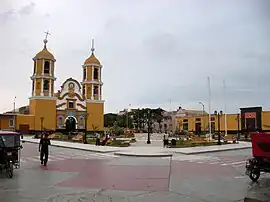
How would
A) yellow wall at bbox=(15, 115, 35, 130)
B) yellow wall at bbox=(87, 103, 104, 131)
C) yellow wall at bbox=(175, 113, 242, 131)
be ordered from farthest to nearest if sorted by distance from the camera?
yellow wall at bbox=(175, 113, 242, 131), yellow wall at bbox=(87, 103, 104, 131), yellow wall at bbox=(15, 115, 35, 130)

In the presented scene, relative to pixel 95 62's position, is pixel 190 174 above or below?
below

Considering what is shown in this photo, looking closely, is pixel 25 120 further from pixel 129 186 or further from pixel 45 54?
pixel 129 186

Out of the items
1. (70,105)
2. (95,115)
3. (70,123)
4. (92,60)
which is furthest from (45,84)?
(95,115)

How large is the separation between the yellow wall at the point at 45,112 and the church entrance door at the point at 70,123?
9.58ft

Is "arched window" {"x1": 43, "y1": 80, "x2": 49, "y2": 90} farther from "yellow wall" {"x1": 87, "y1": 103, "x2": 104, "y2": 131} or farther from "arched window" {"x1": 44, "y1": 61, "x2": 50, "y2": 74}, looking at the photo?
"yellow wall" {"x1": 87, "y1": 103, "x2": 104, "y2": 131}

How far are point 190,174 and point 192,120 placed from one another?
82.3m

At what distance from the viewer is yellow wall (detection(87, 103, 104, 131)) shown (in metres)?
72.5

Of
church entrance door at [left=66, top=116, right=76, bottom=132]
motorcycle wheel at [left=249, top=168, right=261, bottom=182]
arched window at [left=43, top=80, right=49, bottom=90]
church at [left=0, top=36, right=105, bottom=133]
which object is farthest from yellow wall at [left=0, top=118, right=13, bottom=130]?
motorcycle wheel at [left=249, top=168, right=261, bottom=182]

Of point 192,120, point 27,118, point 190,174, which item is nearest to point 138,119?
point 192,120

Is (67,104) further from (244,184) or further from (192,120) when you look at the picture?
(244,184)

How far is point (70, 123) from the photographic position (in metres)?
70.0

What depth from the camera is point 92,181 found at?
11570mm

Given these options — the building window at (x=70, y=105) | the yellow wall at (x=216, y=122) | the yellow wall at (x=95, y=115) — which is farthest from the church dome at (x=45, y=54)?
the yellow wall at (x=216, y=122)

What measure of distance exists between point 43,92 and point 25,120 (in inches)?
267
